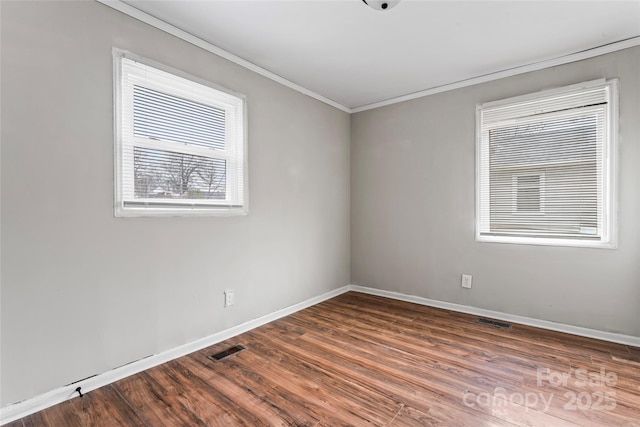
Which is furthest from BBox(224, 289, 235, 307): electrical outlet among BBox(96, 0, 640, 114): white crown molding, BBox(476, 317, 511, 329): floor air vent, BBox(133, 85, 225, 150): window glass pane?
BBox(476, 317, 511, 329): floor air vent

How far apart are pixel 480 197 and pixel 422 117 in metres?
1.13

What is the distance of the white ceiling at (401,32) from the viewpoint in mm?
2121

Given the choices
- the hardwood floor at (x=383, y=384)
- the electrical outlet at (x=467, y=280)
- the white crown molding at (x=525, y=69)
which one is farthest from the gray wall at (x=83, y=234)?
the electrical outlet at (x=467, y=280)

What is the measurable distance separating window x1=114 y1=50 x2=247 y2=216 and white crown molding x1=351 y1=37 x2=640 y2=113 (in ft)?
6.60

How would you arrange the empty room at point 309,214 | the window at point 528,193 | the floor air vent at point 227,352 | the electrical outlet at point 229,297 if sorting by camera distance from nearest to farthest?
the empty room at point 309,214 → the floor air vent at point 227,352 → the electrical outlet at point 229,297 → the window at point 528,193

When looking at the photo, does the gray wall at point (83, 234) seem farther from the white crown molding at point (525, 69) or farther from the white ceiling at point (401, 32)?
the white crown molding at point (525, 69)

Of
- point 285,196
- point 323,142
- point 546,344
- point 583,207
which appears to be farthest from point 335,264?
point 583,207

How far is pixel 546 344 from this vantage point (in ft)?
8.38

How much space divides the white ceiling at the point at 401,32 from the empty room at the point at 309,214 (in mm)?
20

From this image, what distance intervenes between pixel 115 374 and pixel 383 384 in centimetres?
176

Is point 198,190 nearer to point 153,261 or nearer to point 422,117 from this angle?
point 153,261

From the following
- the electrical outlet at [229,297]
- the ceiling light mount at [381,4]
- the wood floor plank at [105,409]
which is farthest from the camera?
the electrical outlet at [229,297]

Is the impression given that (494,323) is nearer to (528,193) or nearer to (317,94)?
(528,193)

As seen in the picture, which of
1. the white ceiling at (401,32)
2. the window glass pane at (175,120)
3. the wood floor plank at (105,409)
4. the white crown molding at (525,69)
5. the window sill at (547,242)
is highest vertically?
the white ceiling at (401,32)
